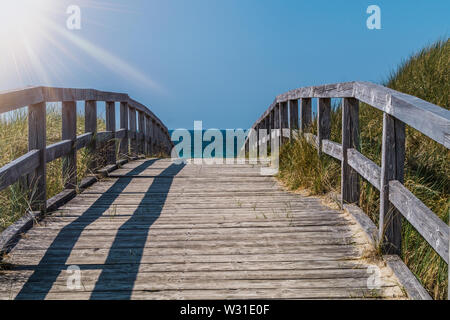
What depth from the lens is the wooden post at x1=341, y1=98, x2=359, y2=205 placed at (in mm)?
4887

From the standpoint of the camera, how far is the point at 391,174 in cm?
366

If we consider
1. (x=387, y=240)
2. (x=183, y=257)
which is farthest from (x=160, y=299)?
(x=387, y=240)

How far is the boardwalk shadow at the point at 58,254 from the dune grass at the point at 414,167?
2.38 m

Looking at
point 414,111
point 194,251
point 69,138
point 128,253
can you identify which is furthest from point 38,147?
point 414,111

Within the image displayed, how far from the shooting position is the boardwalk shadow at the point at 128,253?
3.27m

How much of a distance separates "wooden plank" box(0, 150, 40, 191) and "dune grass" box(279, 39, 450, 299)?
122 inches

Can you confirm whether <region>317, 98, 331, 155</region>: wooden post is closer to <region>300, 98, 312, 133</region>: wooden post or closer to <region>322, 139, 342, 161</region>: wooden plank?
<region>322, 139, 342, 161</region>: wooden plank

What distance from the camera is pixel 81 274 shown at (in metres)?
3.54

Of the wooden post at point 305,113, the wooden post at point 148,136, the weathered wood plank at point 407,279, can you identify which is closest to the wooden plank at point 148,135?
the wooden post at point 148,136

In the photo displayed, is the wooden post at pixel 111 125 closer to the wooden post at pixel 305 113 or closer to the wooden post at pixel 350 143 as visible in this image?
the wooden post at pixel 305 113

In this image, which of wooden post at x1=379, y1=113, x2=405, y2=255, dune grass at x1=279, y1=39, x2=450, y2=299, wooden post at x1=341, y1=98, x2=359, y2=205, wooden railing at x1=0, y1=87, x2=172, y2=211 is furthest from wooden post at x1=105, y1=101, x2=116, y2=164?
wooden post at x1=379, y1=113, x2=405, y2=255

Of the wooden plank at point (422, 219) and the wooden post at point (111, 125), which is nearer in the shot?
the wooden plank at point (422, 219)

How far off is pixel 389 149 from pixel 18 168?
3093 mm

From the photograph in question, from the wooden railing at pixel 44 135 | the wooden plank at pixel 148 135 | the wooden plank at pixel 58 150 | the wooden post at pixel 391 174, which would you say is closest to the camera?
the wooden post at pixel 391 174
